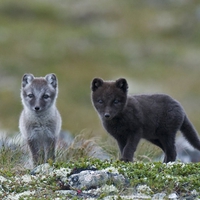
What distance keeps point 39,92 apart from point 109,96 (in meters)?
1.31

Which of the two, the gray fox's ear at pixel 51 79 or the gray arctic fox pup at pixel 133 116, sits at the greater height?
the gray fox's ear at pixel 51 79

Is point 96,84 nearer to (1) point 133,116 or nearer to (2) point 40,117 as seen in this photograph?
(1) point 133,116

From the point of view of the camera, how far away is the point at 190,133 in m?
15.0

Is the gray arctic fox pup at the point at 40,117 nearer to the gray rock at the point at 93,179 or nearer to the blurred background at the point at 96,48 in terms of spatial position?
the gray rock at the point at 93,179

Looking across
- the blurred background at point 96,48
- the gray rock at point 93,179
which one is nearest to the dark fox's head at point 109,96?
the gray rock at point 93,179

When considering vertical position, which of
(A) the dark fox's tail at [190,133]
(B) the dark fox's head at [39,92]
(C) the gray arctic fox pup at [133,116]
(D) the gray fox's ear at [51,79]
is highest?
(D) the gray fox's ear at [51,79]

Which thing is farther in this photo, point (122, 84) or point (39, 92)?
point (39, 92)

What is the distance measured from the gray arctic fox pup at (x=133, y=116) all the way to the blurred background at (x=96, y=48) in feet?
81.2

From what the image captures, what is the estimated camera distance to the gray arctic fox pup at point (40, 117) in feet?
45.8

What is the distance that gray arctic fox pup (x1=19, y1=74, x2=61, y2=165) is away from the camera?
13.9 m

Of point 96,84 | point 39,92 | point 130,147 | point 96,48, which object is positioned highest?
point 96,48

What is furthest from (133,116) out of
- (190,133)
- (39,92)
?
(39,92)

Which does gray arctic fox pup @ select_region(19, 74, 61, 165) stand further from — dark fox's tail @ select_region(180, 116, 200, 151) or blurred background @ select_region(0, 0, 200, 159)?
blurred background @ select_region(0, 0, 200, 159)

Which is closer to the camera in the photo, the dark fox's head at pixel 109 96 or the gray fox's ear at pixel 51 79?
the dark fox's head at pixel 109 96
